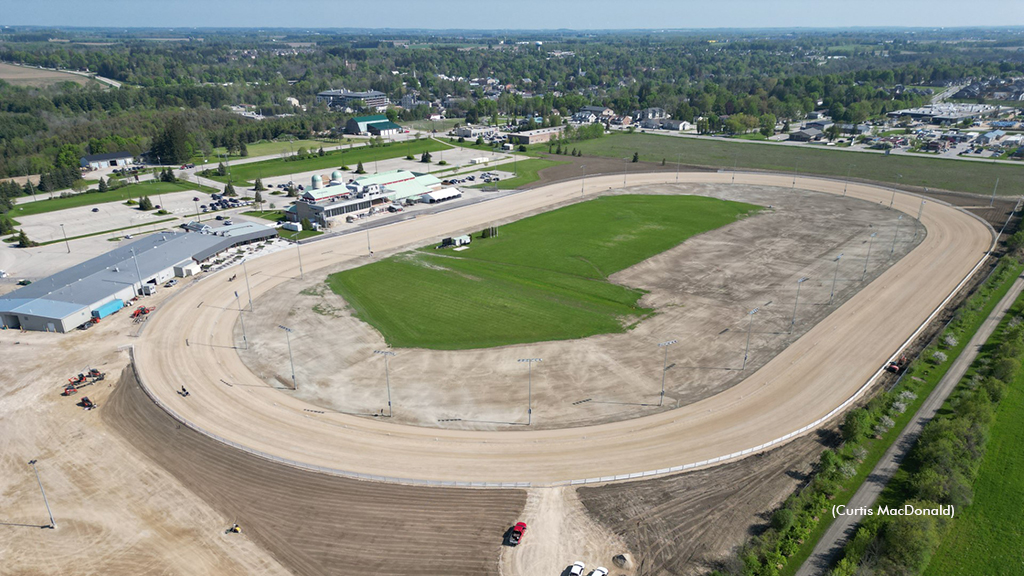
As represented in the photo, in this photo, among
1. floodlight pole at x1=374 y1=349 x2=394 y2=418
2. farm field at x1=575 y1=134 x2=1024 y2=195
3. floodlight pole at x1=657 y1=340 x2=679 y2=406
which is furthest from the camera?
farm field at x1=575 y1=134 x2=1024 y2=195

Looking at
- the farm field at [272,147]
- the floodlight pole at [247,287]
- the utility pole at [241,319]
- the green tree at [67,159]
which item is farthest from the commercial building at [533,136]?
the utility pole at [241,319]

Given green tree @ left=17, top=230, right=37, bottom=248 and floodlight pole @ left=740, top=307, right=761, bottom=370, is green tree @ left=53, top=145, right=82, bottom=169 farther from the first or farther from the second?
floodlight pole @ left=740, top=307, right=761, bottom=370

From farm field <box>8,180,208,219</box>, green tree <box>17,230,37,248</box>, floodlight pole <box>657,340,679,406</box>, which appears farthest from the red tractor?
farm field <box>8,180,208,219</box>

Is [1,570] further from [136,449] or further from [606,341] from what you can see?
[606,341]

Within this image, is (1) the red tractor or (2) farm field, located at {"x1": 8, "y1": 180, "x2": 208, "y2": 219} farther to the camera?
(2) farm field, located at {"x1": 8, "y1": 180, "x2": 208, "y2": 219}

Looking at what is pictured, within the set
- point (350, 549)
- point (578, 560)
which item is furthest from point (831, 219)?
point (350, 549)

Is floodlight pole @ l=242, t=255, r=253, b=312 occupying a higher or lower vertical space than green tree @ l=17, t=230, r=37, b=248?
lower
